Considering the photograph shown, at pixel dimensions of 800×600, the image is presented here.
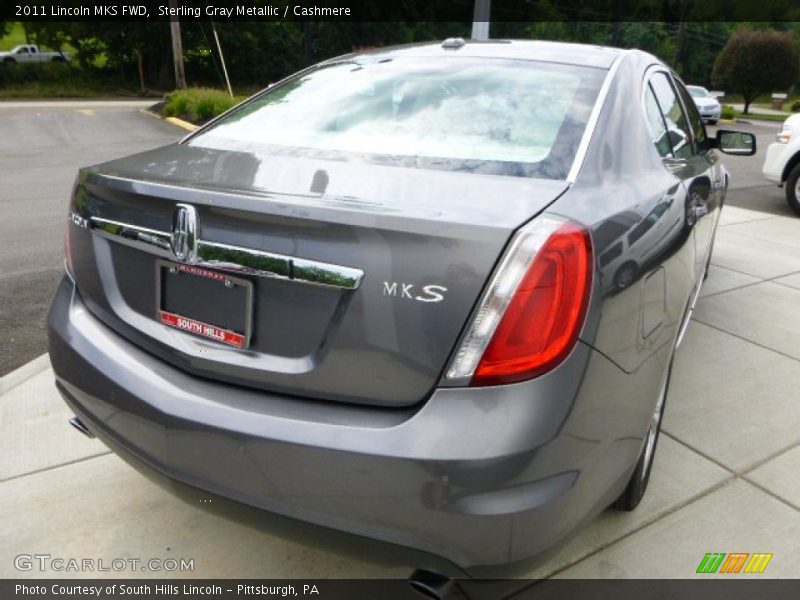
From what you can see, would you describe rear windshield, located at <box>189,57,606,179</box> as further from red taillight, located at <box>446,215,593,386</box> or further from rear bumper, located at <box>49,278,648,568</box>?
rear bumper, located at <box>49,278,648,568</box>

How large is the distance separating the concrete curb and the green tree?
138 feet

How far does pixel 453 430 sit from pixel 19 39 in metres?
80.3

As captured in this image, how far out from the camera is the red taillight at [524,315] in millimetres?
1450

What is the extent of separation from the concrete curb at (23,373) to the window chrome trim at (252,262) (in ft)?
6.59

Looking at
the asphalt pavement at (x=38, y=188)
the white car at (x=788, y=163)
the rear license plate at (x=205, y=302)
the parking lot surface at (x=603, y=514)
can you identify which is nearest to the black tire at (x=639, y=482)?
the parking lot surface at (x=603, y=514)

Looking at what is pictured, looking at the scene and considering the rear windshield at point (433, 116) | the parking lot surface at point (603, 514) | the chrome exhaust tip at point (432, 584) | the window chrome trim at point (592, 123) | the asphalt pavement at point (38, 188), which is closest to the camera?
the chrome exhaust tip at point (432, 584)

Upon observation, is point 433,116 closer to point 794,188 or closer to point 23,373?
point 23,373

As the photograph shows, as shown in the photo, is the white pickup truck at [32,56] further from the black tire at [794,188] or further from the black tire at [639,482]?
the black tire at [639,482]

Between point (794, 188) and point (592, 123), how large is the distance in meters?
7.53

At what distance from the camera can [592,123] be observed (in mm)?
1991

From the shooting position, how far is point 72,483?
8.52ft

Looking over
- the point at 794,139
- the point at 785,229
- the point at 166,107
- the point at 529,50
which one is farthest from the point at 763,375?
the point at 166,107

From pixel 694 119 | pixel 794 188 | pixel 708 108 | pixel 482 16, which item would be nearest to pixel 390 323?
pixel 694 119

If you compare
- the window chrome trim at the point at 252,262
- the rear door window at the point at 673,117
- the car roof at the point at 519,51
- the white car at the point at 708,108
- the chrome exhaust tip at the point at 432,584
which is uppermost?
the car roof at the point at 519,51
